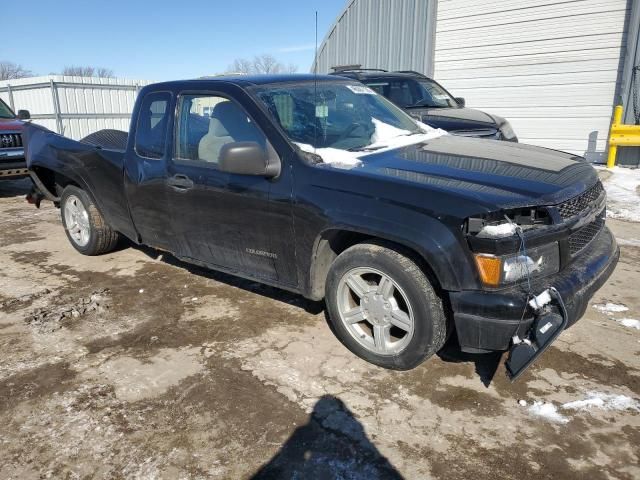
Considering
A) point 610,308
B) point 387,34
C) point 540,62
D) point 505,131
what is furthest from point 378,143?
point 387,34

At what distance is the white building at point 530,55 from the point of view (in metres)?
10.4

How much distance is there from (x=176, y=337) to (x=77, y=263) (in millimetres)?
2391

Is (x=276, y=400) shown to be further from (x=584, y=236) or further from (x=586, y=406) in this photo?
(x=584, y=236)

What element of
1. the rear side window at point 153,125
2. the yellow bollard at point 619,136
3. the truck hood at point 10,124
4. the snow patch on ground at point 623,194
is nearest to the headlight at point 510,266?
the rear side window at point 153,125

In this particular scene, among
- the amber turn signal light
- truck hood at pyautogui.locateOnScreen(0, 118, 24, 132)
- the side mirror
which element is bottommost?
the amber turn signal light

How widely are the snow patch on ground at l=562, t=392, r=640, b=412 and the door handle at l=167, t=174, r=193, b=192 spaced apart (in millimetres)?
2868

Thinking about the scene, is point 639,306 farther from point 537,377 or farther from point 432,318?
point 432,318

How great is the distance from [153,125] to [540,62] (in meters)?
10.0

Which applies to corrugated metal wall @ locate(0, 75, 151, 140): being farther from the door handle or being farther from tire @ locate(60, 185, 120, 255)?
the door handle

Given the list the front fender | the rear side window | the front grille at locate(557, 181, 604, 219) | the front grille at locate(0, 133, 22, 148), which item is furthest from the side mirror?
the front grille at locate(0, 133, 22, 148)

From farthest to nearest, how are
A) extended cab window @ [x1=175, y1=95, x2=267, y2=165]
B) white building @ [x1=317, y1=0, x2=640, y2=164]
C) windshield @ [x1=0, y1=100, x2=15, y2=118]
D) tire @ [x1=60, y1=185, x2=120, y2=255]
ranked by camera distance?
white building @ [x1=317, y1=0, x2=640, y2=164], windshield @ [x1=0, y1=100, x2=15, y2=118], tire @ [x1=60, y1=185, x2=120, y2=255], extended cab window @ [x1=175, y1=95, x2=267, y2=165]

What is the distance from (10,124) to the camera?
9281 millimetres

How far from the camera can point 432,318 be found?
285 cm

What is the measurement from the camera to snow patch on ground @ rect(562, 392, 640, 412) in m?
2.77
